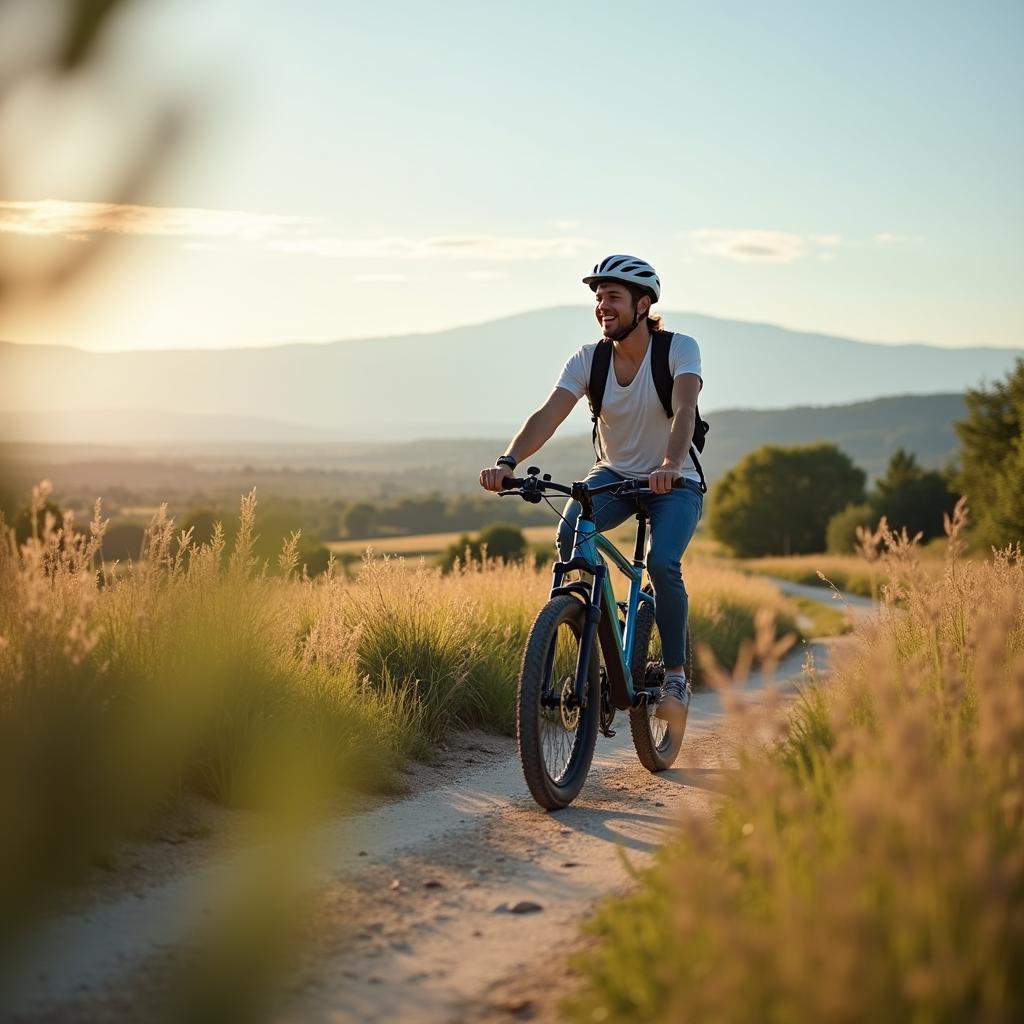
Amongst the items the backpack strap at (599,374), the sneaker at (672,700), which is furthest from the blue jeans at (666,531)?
the backpack strap at (599,374)

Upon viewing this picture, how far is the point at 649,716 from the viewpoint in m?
7.10

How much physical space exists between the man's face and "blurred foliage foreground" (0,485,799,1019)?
2.08 metres

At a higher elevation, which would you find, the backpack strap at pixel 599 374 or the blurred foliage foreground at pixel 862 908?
the backpack strap at pixel 599 374

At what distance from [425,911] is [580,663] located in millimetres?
1830

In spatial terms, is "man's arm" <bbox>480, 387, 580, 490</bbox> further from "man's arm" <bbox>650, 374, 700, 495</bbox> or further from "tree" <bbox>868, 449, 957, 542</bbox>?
"tree" <bbox>868, 449, 957, 542</bbox>

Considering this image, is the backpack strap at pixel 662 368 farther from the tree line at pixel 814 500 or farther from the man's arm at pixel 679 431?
the tree line at pixel 814 500

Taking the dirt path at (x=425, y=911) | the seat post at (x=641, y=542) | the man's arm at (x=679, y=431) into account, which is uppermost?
the man's arm at (x=679, y=431)

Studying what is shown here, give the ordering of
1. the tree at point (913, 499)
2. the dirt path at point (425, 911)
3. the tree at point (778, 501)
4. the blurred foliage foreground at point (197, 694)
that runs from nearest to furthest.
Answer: the dirt path at point (425, 911), the blurred foliage foreground at point (197, 694), the tree at point (913, 499), the tree at point (778, 501)

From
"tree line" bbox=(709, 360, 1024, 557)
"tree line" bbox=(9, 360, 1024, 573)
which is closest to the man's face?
"tree line" bbox=(9, 360, 1024, 573)

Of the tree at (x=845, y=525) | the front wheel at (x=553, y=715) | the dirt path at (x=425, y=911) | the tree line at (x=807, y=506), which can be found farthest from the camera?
the tree at (x=845, y=525)

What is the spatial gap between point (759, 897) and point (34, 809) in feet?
8.94

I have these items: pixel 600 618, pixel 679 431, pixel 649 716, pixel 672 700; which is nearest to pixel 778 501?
pixel 649 716

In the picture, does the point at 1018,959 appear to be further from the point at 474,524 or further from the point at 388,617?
the point at 474,524

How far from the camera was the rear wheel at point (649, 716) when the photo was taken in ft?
22.6
